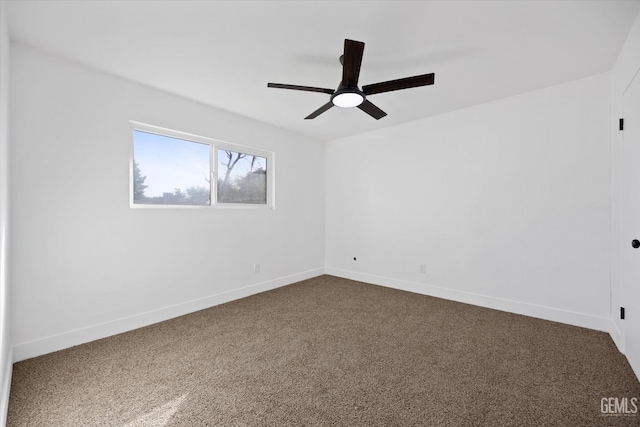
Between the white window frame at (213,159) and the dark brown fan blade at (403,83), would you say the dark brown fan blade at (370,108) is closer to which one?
the dark brown fan blade at (403,83)

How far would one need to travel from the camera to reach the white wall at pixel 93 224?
85.0 inches

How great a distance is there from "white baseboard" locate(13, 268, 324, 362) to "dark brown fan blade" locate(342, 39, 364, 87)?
2.80m

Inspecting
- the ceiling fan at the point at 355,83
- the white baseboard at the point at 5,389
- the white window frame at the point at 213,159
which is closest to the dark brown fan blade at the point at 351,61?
the ceiling fan at the point at 355,83

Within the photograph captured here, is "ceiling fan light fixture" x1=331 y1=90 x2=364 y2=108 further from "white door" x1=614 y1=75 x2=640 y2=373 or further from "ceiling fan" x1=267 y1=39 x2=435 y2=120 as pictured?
"white door" x1=614 y1=75 x2=640 y2=373

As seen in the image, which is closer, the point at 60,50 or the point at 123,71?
the point at 60,50

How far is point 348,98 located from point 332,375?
6.80 ft

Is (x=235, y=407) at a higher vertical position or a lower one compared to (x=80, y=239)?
lower

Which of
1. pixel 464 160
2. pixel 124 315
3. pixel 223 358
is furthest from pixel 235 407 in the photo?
pixel 464 160

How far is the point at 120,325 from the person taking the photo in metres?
2.61

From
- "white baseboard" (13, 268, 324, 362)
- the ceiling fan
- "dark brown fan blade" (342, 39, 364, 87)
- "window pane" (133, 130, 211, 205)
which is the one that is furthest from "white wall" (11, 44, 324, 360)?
"dark brown fan blade" (342, 39, 364, 87)

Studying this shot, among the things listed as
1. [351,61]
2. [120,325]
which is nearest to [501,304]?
[351,61]

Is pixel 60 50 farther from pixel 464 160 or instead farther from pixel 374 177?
pixel 464 160

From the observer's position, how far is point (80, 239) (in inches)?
94.7

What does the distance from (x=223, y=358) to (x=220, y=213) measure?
1.81 metres
